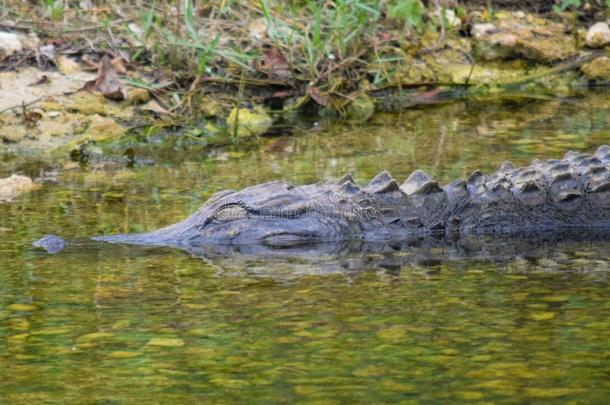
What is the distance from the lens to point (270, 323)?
187 inches

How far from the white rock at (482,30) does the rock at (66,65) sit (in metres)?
3.61

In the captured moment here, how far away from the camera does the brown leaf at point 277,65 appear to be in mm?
9859

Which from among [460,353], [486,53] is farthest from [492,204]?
[486,53]

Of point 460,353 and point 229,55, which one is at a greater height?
point 229,55

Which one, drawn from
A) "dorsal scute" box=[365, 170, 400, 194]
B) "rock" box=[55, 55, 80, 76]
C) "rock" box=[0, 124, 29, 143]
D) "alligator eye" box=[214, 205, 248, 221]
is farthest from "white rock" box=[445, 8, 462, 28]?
"alligator eye" box=[214, 205, 248, 221]

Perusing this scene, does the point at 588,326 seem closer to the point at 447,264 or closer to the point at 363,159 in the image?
the point at 447,264

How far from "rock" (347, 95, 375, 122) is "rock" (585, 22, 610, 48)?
7.83 feet

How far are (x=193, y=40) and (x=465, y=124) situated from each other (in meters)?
2.08

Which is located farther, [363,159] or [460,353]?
[363,159]

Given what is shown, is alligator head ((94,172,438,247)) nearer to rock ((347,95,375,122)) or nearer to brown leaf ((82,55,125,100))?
brown leaf ((82,55,125,100))

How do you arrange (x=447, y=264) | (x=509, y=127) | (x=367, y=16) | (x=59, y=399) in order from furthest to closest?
(x=367, y=16)
(x=509, y=127)
(x=447, y=264)
(x=59, y=399)

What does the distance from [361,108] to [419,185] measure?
359cm

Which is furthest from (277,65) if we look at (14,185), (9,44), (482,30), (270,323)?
(270,323)

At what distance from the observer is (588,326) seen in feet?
15.0
